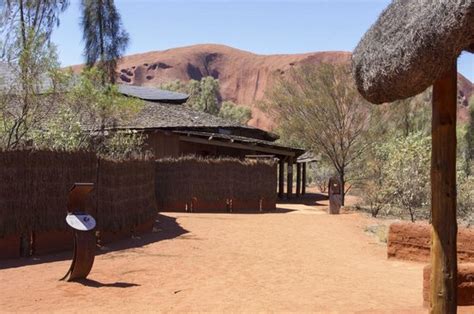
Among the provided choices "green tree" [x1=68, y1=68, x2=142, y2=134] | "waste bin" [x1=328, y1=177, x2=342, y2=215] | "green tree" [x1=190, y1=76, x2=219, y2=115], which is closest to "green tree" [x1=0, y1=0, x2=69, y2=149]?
"green tree" [x1=68, y1=68, x2=142, y2=134]

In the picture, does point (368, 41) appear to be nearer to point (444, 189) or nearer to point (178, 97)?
point (444, 189)

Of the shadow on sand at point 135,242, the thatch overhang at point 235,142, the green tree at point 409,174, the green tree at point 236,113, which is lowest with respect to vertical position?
the shadow on sand at point 135,242

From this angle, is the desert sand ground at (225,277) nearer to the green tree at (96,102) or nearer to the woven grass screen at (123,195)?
the woven grass screen at (123,195)

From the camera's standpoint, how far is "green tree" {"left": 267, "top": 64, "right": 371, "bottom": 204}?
26609 mm

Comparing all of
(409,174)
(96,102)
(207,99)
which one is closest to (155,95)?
(96,102)

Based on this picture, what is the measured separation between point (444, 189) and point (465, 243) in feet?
18.5

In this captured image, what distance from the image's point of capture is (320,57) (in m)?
92.8

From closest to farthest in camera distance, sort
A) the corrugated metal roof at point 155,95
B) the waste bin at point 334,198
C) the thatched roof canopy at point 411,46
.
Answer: the thatched roof canopy at point 411,46 → the waste bin at point 334,198 → the corrugated metal roof at point 155,95

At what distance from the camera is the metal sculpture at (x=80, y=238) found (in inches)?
335

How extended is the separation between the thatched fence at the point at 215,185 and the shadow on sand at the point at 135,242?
2039 mm

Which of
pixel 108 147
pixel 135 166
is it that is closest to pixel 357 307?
pixel 135 166

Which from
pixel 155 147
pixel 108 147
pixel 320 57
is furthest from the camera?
pixel 320 57

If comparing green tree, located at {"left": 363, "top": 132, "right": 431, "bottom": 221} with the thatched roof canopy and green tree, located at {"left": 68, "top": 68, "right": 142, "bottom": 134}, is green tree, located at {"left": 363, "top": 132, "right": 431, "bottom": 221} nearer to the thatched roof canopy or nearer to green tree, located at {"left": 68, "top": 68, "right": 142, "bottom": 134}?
green tree, located at {"left": 68, "top": 68, "right": 142, "bottom": 134}

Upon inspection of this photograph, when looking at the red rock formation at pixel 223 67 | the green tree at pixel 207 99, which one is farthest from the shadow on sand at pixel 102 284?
the red rock formation at pixel 223 67
